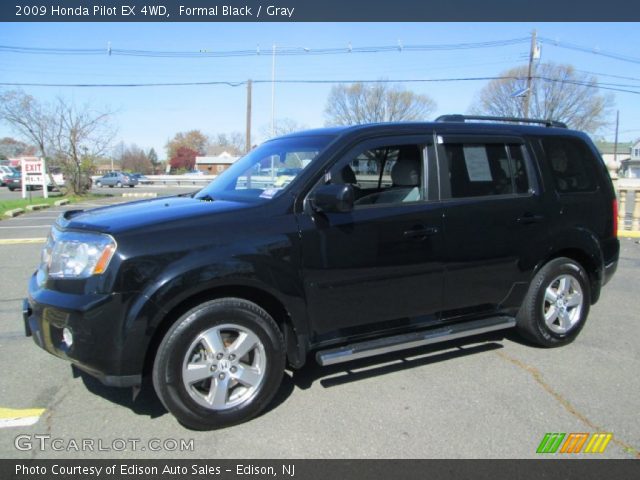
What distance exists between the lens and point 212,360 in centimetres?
318

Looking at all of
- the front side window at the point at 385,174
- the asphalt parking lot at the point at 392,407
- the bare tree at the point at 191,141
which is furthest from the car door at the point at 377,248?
the bare tree at the point at 191,141

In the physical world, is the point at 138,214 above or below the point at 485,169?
below

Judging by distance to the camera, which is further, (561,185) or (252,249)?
(561,185)

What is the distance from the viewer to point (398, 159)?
407cm

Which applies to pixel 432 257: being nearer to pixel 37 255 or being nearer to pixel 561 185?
pixel 561 185

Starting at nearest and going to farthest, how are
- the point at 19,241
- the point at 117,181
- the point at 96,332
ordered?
the point at 96,332, the point at 19,241, the point at 117,181

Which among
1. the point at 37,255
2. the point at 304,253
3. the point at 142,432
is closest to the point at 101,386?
the point at 142,432

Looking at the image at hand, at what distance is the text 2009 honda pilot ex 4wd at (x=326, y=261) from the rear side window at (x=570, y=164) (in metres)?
0.02

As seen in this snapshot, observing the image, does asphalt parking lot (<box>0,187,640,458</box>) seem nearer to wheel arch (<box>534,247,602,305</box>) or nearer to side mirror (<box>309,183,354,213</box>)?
wheel arch (<box>534,247,602,305</box>)

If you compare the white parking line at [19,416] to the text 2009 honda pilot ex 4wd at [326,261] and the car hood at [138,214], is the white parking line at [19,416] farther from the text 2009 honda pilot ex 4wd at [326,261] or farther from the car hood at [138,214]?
the car hood at [138,214]

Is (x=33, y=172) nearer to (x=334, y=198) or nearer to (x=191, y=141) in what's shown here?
(x=334, y=198)

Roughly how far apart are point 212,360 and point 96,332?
695 millimetres
